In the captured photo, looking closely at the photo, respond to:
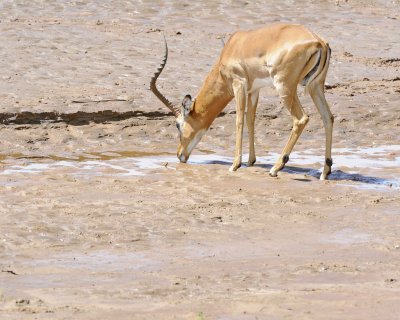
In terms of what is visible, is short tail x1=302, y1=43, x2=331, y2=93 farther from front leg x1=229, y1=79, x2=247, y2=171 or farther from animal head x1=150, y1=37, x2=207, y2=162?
animal head x1=150, y1=37, x2=207, y2=162

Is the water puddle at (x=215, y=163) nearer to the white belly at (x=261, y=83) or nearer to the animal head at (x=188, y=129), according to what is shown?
the animal head at (x=188, y=129)

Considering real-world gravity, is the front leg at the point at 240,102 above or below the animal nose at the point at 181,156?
above

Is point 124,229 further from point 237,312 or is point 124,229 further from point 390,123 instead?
point 390,123

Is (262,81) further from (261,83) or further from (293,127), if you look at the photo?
(293,127)

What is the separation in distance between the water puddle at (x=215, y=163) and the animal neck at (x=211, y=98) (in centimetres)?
50

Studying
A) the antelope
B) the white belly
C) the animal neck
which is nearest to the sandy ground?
the antelope

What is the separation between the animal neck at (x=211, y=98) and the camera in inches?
473

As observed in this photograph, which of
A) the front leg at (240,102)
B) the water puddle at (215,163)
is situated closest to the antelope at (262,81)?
the front leg at (240,102)

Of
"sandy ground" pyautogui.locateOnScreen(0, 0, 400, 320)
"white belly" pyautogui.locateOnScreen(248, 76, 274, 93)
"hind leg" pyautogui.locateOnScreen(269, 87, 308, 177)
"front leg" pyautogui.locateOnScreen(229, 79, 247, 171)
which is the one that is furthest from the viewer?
"front leg" pyautogui.locateOnScreen(229, 79, 247, 171)

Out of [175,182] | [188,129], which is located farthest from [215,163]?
Answer: [175,182]

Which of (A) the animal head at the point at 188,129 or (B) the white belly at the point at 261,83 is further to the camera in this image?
(A) the animal head at the point at 188,129

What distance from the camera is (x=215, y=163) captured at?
12047 millimetres

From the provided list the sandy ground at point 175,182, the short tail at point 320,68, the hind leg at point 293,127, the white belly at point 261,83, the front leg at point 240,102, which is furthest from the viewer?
the front leg at point 240,102

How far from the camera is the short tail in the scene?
35.7 ft
